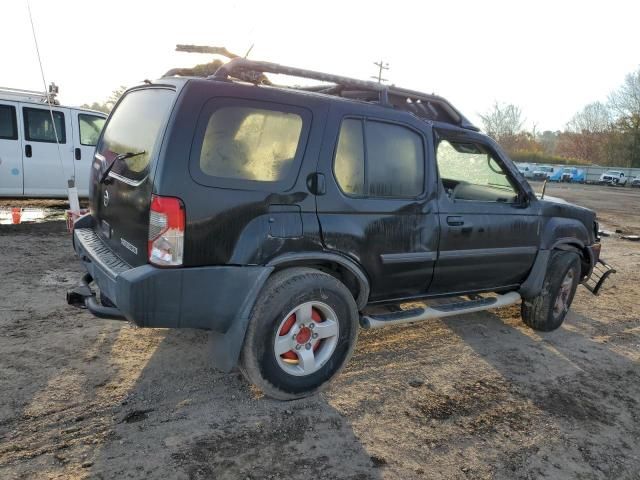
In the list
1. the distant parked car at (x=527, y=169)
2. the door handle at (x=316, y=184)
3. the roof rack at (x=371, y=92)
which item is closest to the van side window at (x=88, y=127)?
the roof rack at (x=371, y=92)

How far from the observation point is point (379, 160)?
3.46 m

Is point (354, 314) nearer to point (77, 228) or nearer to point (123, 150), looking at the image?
point (123, 150)

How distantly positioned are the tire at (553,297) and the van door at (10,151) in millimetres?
8753

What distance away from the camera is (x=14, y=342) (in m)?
3.74


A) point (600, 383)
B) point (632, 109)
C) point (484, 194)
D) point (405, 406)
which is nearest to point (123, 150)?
point (405, 406)

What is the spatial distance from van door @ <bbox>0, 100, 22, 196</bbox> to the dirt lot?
16.7 feet

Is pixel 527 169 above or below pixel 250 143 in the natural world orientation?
below

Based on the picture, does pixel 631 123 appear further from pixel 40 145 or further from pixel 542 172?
pixel 40 145

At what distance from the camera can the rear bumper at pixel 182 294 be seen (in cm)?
269

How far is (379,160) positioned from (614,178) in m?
53.4

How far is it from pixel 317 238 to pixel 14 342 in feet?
8.35

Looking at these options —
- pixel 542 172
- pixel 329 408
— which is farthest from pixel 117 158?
pixel 542 172

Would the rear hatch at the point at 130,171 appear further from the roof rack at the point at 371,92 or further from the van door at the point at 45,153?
the van door at the point at 45,153

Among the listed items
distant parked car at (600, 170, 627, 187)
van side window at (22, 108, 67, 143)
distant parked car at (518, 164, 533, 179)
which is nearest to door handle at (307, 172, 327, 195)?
van side window at (22, 108, 67, 143)
